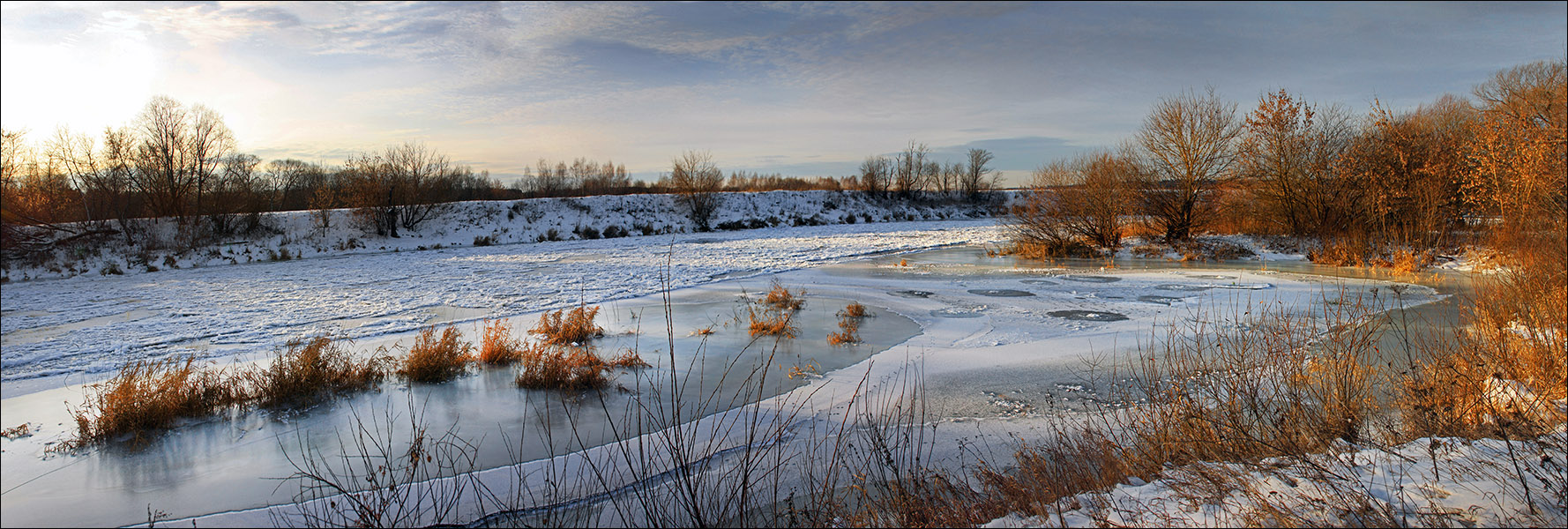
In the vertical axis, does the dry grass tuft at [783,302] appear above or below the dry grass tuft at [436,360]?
above

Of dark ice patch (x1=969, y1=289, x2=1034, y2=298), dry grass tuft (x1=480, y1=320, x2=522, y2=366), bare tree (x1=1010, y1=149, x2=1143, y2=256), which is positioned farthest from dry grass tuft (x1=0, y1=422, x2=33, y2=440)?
A: bare tree (x1=1010, y1=149, x2=1143, y2=256)

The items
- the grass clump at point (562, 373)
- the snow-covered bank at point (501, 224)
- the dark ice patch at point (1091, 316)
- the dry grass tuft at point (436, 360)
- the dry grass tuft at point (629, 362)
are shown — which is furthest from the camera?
the snow-covered bank at point (501, 224)

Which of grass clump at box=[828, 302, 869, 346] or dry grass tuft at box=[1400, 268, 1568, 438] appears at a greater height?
dry grass tuft at box=[1400, 268, 1568, 438]

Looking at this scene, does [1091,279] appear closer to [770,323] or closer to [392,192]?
[770,323]

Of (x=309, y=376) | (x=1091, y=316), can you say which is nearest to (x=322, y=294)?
(x=309, y=376)

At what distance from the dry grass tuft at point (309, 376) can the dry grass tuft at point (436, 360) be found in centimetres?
31

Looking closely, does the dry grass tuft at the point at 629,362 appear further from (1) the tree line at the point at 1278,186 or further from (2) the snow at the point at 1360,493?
(1) the tree line at the point at 1278,186

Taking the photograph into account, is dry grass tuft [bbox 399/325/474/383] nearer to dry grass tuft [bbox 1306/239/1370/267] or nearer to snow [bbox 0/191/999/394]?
snow [bbox 0/191/999/394]

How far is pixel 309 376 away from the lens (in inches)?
246

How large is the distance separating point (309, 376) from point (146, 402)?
1148 millimetres

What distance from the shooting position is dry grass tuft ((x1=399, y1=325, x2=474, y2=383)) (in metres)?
6.81

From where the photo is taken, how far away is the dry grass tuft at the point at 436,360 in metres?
6.81

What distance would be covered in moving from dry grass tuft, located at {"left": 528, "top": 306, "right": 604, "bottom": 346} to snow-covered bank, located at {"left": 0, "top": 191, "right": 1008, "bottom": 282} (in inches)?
273

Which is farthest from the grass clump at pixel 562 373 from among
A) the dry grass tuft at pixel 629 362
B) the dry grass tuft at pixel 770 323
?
the dry grass tuft at pixel 770 323
